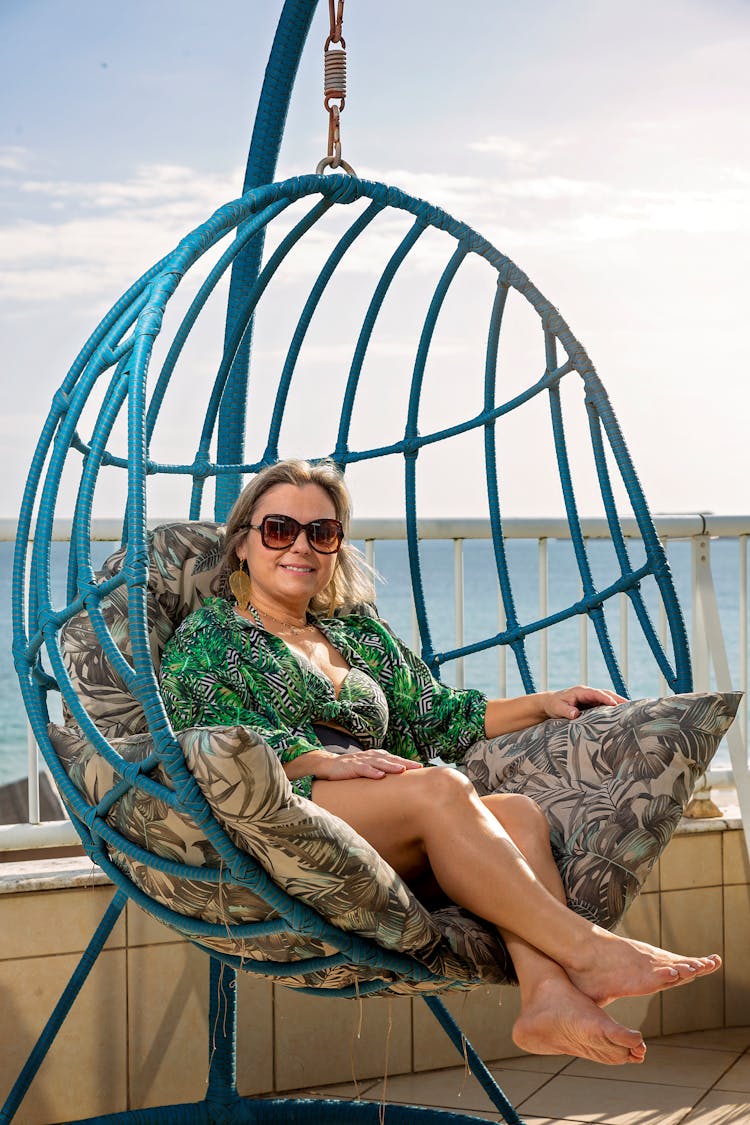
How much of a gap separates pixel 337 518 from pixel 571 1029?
1.21m

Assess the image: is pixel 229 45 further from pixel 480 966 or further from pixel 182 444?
pixel 480 966

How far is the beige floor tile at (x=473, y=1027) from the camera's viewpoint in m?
3.20

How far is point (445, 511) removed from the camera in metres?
19.3

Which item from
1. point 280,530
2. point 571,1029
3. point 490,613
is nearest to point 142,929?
point 280,530

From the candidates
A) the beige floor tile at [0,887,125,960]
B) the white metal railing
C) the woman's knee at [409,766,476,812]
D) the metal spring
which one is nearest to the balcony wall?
the beige floor tile at [0,887,125,960]

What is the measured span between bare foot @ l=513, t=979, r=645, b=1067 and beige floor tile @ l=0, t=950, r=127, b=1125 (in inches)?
51.2

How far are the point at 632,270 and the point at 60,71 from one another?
11.4m

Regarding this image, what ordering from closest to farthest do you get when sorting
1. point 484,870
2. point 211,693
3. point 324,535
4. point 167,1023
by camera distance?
point 484,870 < point 211,693 < point 324,535 < point 167,1023

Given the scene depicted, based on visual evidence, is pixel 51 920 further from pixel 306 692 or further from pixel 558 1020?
pixel 558 1020

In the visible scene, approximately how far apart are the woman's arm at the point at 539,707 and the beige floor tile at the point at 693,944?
966 millimetres

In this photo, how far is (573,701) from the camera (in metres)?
2.65

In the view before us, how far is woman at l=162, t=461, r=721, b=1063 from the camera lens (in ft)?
6.31

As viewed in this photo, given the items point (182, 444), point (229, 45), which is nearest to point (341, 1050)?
point (182, 444)

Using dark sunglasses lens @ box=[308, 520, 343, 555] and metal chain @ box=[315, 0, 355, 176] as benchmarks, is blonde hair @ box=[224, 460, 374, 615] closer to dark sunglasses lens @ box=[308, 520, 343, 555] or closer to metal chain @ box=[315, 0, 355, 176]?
dark sunglasses lens @ box=[308, 520, 343, 555]
